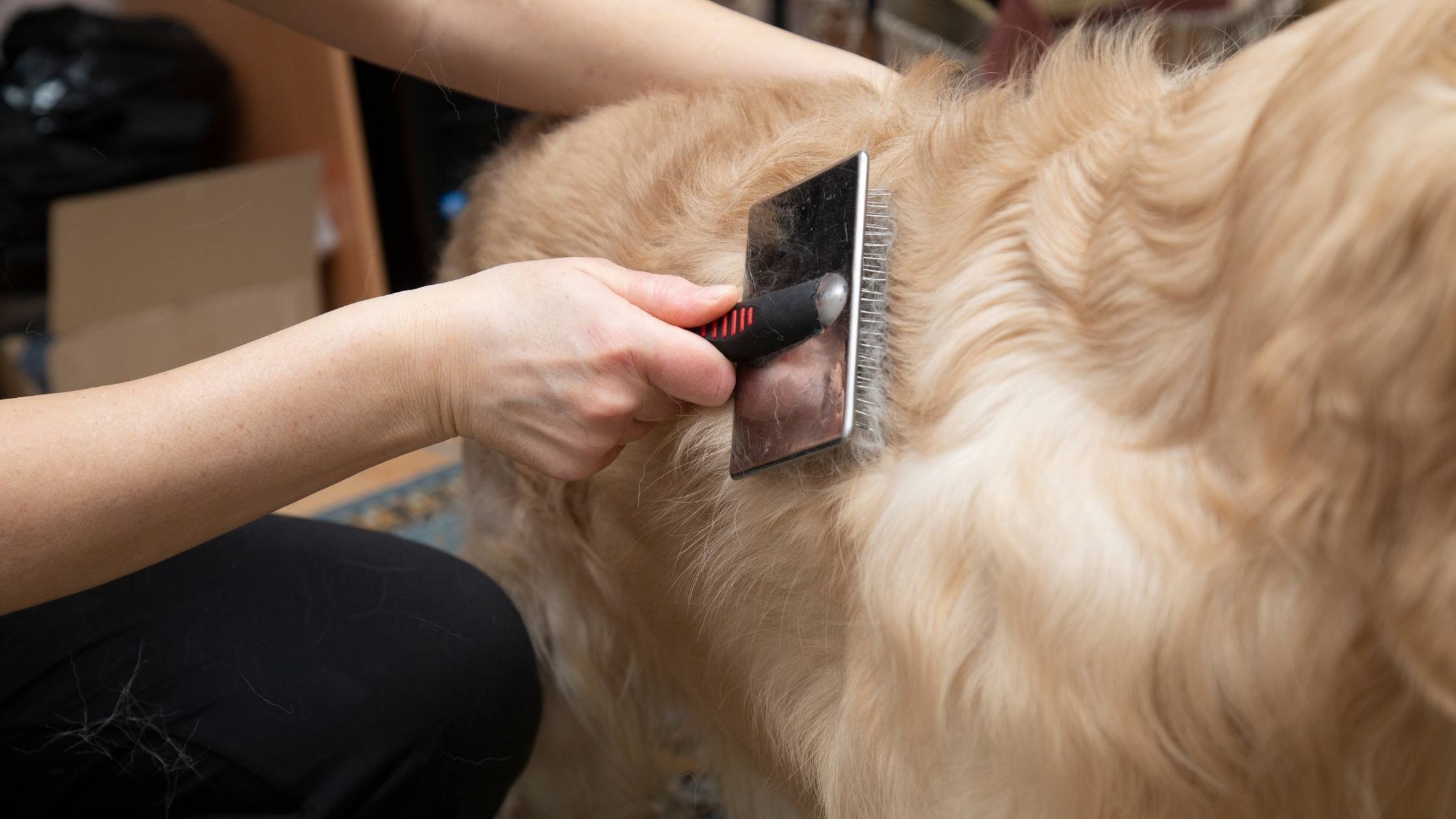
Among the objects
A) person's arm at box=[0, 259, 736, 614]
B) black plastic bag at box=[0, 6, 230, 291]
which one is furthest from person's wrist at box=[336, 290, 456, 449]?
black plastic bag at box=[0, 6, 230, 291]

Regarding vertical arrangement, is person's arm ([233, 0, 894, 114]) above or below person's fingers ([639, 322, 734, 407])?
above

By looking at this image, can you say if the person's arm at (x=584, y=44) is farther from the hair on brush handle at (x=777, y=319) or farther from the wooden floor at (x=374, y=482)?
the wooden floor at (x=374, y=482)

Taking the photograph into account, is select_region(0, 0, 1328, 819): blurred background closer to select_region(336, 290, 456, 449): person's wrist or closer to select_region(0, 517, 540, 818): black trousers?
select_region(0, 517, 540, 818): black trousers

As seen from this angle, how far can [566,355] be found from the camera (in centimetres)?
61

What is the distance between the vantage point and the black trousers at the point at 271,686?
75 cm

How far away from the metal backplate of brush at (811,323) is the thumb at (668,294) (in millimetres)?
10

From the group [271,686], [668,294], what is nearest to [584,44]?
[668,294]

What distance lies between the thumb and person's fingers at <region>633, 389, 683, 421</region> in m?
0.05

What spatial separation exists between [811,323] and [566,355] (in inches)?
6.0

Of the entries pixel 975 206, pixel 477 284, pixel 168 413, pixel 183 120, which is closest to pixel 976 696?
pixel 975 206

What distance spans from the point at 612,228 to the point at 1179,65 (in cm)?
38

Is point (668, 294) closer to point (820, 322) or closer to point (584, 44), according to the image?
point (820, 322)

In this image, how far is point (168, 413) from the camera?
610 mm

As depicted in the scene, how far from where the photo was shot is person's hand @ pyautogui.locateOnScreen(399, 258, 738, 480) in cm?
60
